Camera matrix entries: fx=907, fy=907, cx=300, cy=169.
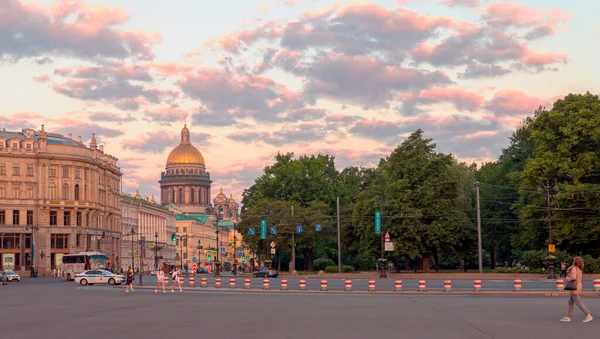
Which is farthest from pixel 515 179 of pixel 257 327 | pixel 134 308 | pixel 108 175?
pixel 108 175

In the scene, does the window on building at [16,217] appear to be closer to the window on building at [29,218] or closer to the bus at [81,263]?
the window on building at [29,218]

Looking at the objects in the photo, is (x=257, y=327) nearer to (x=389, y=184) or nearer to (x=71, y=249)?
(x=389, y=184)

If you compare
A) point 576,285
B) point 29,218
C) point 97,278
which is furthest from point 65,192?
point 576,285

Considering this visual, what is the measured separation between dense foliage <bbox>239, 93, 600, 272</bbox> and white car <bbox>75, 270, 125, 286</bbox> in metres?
27.1

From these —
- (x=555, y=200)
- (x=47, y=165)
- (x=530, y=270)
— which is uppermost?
(x=47, y=165)

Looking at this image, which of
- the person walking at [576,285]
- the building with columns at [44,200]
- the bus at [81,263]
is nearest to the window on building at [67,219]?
the building with columns at [44,200]

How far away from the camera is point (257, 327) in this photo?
86.7 feet

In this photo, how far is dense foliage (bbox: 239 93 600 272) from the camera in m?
80.3

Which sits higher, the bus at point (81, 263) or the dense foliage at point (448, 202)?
the dense foliage at point (448, 202)

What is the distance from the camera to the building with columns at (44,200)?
454ft

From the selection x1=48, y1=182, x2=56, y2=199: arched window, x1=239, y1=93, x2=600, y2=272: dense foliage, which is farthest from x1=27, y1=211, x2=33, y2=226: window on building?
x1=239, y1=93, x2=600, y2=272: dense foliage

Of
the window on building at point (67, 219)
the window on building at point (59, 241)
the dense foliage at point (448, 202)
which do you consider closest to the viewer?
the dense foliage at point (448, 202)

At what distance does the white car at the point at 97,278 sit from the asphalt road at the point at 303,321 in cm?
4199

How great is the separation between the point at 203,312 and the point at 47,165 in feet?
376
